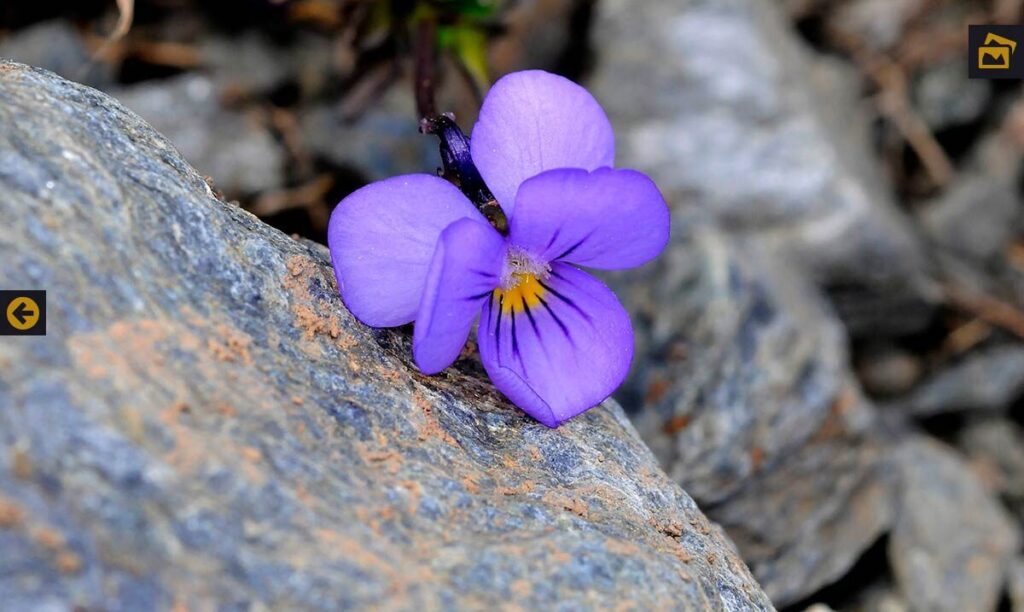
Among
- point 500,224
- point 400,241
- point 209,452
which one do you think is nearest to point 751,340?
point 500,224

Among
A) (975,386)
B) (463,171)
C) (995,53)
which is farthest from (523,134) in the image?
(995,53)

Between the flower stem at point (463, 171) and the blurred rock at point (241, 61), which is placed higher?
the blurred rock at point (241, 61)

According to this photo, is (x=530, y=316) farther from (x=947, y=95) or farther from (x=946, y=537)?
(x=947, y=95)

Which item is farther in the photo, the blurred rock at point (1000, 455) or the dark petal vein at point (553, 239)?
the blurred rock at point (1000, 455)

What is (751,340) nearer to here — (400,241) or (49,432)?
(400,241)

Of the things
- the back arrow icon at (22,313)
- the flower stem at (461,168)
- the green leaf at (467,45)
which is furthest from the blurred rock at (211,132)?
the back arrow icon at (22,313)

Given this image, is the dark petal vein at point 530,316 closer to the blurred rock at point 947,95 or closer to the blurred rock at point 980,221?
the blurred rock at point 980,221
